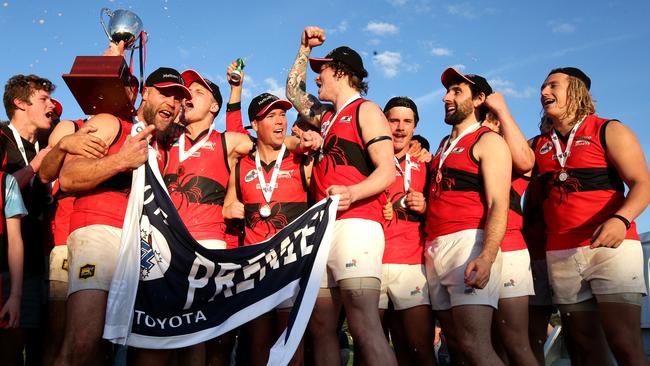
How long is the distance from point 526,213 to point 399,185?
1.58 m

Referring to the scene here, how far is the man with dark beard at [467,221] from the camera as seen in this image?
4.82 m

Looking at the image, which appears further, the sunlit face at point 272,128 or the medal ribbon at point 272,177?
the sunlit face at point 272,128

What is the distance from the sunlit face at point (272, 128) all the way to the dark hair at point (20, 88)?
2536 millimetres

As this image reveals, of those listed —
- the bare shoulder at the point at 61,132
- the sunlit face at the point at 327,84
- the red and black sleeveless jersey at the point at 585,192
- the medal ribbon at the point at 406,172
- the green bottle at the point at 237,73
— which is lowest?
the red and black sleeveless jersey at the point at 585,192

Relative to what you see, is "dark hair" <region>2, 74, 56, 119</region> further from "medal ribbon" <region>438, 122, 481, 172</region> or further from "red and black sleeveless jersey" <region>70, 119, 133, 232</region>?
"medal ribbon" <region>438, 122, 481, 172</region>

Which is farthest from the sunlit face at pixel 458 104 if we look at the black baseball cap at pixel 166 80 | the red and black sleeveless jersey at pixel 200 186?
the black baseball cap at pixel 166 80

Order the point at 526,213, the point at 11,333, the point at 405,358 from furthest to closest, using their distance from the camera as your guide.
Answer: the point at 526,213, the point at 405,358, the point at 11,333

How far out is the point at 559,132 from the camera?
19.2ft

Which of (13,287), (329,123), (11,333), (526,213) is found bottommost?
(11,333)

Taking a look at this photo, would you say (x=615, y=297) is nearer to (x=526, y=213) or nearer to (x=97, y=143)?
(x=526, y=213)

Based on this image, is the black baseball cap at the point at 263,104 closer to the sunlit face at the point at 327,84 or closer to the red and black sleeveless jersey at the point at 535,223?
the sunlit face at the point at 327,84

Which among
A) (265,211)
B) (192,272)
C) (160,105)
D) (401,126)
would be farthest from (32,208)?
(401,126)

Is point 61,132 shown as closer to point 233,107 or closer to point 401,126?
point 233,107

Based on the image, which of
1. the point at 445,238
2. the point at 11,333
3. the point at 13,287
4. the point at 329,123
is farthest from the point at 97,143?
the point at 445,238
